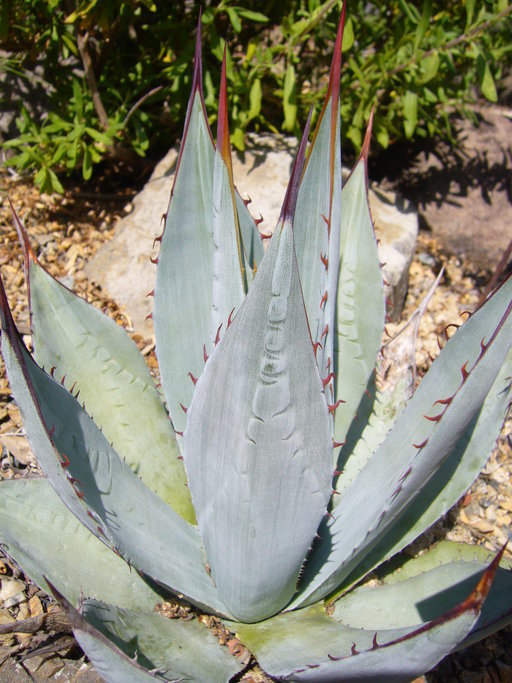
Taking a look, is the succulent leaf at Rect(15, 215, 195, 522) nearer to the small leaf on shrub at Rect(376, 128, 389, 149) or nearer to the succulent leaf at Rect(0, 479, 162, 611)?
the succulent leaf at Rect(0, 479, 162, 611)

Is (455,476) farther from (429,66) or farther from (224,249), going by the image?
(429,66)

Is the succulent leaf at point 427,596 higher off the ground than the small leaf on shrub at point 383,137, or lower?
lower

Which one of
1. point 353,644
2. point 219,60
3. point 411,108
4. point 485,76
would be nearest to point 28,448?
point 353,644

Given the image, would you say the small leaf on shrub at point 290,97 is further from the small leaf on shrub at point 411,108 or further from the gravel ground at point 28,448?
the gravel ground at point 28,448

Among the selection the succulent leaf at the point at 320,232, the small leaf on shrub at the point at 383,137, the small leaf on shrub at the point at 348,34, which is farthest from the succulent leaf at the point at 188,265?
the small leaf on shrub at the point at 383,137

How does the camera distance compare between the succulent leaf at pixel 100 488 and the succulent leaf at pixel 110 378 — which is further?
the succulent leaf at pixel 110 378

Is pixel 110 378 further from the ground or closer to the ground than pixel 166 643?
further from the ground

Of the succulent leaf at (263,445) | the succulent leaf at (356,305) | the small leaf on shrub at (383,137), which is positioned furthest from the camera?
the small leaf on shrub at (383,137)

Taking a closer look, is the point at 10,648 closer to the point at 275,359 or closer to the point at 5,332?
the point at 5,332
